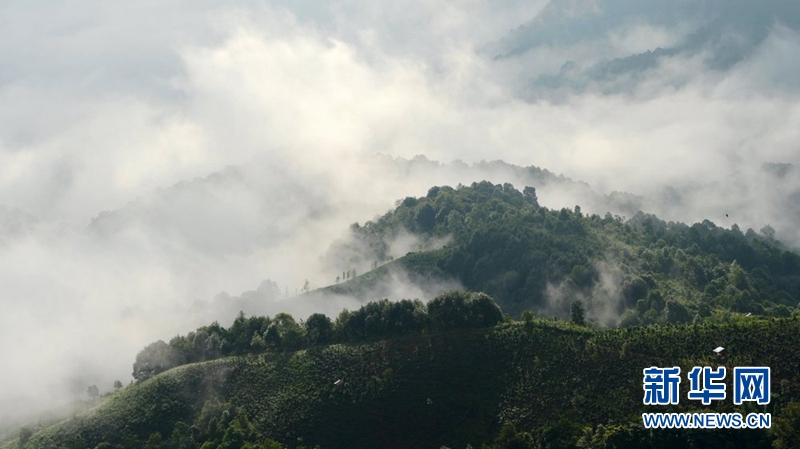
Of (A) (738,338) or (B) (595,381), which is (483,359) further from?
(A) (738,338)

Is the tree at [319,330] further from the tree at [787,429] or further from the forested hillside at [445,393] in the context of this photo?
the tree at [787,429]

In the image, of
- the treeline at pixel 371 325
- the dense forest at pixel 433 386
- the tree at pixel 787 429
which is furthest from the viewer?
the treeline at pixel 371 325

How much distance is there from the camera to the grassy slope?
149125mm

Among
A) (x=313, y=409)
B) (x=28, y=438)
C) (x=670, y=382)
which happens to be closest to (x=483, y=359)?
(x=313, y=409)

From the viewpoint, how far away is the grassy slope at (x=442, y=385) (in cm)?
14912

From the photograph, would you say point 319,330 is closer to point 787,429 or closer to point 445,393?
point 445,393

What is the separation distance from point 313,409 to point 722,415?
7854 cm

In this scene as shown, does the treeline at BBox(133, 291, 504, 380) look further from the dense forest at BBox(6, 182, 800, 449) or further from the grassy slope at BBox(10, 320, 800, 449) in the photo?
the grassy slope at BBox(10, 320, 800, 449)

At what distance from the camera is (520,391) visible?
157875 mm

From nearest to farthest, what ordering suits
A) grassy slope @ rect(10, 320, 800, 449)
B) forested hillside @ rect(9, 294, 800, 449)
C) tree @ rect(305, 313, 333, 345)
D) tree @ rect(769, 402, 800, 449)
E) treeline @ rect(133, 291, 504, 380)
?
tree @ rect(769, 402, 800, 449) → forested hillside @ rect(9, 294, 800, 449) → grassy slope @ rect(10, 320, 800, 449) → treeline @ rect(133, 291, 504, 380) → tree @ rect(305, 313, 333, 345)

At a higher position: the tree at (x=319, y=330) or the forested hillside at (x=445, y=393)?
the tree at (x=319, y=330)

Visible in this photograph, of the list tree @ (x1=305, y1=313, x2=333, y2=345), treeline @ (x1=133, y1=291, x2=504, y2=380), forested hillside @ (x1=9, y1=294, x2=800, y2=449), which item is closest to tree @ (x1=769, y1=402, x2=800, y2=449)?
forested hillside @ (x1=9, y1=294, x2=800, y2=449)

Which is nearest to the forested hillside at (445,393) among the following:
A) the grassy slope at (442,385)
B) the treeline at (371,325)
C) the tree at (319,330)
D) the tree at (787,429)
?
the grassy slope at (442,385)

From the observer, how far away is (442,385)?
6471 inches
